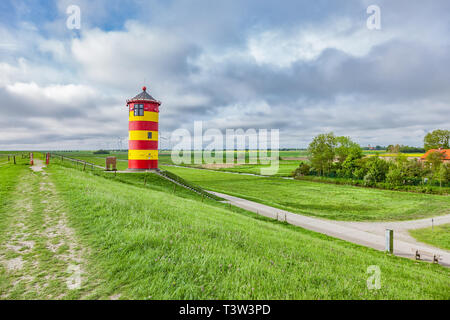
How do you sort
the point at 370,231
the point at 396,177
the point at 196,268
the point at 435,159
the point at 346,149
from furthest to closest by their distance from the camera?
the point at 346,149 < the point at 435,159 < the point at 396,177 < the point at 370,231 < the point at 196,268

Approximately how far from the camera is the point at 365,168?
54375 mm

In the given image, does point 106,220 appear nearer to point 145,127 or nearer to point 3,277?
point 3,277

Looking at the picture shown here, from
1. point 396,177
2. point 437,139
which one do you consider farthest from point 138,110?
point 437,139

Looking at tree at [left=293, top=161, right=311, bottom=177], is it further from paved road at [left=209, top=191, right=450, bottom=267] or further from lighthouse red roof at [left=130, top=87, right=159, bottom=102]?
lighthouse red roof at [left=130, top=87, right=159, bottom=102]

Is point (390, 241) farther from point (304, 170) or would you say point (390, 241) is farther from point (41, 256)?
point (304, 170)

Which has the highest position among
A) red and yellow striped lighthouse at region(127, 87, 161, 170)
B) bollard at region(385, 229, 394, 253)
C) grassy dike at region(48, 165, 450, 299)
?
red and yellow striped lighthouse at region(127, 87, 161, 170)

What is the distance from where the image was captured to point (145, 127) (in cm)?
2689

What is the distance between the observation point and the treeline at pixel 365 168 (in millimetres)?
45781

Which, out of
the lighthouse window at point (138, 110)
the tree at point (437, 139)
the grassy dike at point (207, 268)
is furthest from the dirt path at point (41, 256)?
the tree at point (437, 139)

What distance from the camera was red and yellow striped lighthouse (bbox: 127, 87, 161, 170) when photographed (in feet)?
87.6

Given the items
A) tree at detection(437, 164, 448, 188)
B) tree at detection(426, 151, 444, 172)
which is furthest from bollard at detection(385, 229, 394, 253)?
tree at detection(426, 151, 444, 172)

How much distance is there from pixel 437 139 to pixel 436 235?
262ft

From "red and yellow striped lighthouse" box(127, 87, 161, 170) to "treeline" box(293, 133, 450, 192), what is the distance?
1901 inches
